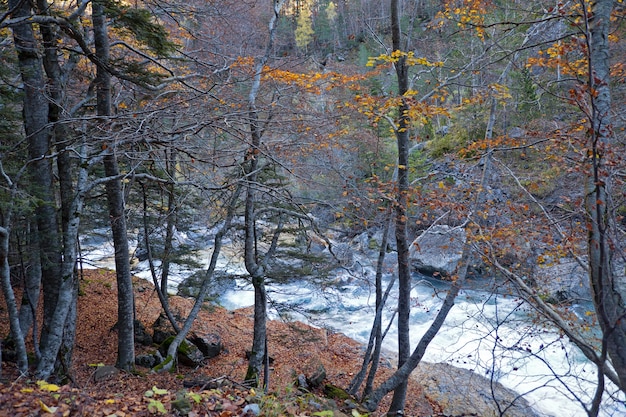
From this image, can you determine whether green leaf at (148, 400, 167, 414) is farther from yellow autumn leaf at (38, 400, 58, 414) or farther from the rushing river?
the rushing river

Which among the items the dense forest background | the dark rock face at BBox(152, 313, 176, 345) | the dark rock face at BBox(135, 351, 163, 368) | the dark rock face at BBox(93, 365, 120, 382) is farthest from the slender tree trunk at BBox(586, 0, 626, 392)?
the dark rock face at BBox(152, 313, 176, 345)

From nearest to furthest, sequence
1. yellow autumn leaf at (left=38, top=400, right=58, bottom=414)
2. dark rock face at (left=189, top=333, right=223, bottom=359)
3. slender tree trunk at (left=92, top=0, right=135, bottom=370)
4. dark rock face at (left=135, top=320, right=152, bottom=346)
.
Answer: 1. yellow autumn leaf at (left=38, top=400, right=58, bottom=414)
2. slender tree trunk at (left=92, top=0, right=135, bottom=370)
3. dark rock face at (left=135, top=320, right=152, bottom=346)
4. dark rock face at (left=189, top=333, right=223, bottom=359)

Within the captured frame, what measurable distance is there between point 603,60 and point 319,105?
390 inches

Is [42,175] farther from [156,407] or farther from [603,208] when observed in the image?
[603,208]

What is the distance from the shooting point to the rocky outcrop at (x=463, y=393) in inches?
377

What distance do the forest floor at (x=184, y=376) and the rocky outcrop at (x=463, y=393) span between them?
0.43 m

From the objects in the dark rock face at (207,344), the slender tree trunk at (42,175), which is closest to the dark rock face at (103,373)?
the slender tree trunk at (42,175)

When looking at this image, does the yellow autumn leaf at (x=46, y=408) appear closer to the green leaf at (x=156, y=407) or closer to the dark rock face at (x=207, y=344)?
the green leaf at (x=156, y=407)

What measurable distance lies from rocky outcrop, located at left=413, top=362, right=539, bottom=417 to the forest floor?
1.40ft

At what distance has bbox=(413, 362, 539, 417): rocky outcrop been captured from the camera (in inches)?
377

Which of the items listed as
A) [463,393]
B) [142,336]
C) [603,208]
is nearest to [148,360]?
[142,336]

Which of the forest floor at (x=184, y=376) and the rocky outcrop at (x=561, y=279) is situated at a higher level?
the rocky outcrop at (x=561, y=279)

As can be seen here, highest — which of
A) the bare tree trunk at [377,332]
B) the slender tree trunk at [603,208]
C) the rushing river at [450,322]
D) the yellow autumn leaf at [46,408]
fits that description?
the slender tree trunk at [603,208]

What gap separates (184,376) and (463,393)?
689 cm
